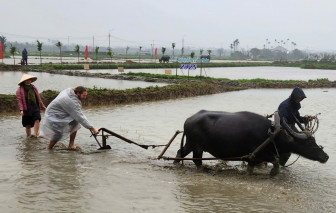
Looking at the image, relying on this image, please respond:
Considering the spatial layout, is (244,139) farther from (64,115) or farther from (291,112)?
(64,115)

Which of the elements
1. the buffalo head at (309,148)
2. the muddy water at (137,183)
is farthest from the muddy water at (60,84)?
the buffalo head at (309,148)

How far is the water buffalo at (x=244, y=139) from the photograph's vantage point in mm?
5691

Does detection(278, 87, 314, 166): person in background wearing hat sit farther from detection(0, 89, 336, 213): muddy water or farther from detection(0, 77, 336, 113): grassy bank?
detection(0, 77, 336, 113): grassy bank

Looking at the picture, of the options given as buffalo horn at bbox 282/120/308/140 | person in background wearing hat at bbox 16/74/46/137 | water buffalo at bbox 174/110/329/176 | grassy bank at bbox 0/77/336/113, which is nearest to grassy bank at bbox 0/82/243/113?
grassy bank at bbox 0/77/336/113

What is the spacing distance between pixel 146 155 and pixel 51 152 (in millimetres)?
1623

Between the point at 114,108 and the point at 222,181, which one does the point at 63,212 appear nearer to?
the point at 222,181

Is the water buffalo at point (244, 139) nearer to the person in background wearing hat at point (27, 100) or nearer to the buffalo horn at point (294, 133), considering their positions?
the buffalo horn at point (294, 133)

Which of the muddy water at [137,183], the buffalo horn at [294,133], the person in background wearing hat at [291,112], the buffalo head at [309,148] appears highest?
the person in background wearing hat at [291,112]

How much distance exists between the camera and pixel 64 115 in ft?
22.3

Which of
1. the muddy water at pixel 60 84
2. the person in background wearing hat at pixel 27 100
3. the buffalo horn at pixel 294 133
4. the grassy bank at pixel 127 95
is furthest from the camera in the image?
the muddy water at pixel 60 84

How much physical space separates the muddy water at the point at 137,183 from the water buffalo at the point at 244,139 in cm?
37

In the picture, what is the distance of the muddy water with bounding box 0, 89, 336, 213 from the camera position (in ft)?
15.3

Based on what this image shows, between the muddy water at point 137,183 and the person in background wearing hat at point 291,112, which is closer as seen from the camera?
the muddy water at point 137,183

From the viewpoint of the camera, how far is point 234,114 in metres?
6.02
